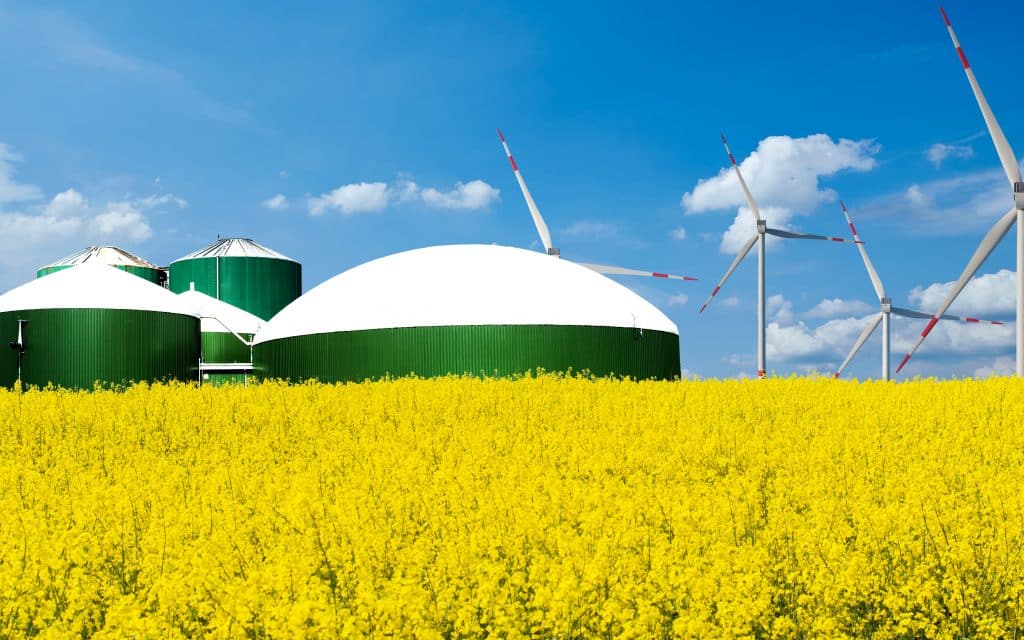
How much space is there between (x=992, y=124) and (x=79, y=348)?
131 ft

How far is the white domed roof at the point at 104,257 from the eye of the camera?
226 ft

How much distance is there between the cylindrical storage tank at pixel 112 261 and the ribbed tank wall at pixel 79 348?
2949 centimetres

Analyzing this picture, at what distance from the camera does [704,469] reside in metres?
13.5

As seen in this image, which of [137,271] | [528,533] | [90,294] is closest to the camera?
[528,533]

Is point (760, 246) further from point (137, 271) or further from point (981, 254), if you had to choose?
point (137, 271)

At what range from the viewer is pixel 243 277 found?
65.8 metres

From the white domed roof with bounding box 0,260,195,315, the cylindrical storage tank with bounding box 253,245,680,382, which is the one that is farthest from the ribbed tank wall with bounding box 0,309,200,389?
the cylindrical storage tank with bounding box 253,245,680,382

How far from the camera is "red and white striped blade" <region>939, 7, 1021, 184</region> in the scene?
34.6 m

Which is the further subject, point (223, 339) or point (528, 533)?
point (223, 339)

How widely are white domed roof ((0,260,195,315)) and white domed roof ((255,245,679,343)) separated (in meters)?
8.97

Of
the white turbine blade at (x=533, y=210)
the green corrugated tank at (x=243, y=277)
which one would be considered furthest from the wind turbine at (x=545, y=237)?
the green corrugated tank at (x=243, y=277)

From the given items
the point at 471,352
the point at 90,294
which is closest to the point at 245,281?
the point at 90,294

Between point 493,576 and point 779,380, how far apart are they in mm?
20592

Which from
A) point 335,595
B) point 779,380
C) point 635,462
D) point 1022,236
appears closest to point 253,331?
point 779,380
